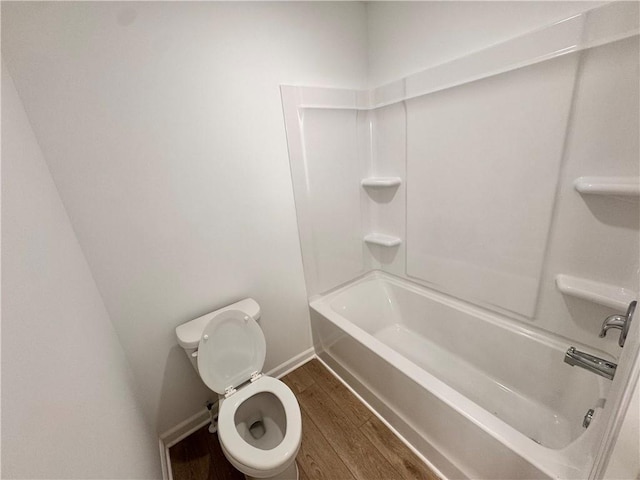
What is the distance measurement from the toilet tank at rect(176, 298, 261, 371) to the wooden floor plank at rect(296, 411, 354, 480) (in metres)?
0.69

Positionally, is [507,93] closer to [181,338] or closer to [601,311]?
[601,311]

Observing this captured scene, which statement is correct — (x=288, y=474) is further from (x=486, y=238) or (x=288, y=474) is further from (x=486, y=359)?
(x=486, y=238)

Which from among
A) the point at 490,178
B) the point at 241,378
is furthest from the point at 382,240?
the point at 241,378

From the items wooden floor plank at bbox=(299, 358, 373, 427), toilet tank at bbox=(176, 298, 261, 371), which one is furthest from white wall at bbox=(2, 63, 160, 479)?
wooden floor plank at bbox=(299, 358, 373, 427)

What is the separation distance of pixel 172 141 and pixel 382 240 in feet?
4.77

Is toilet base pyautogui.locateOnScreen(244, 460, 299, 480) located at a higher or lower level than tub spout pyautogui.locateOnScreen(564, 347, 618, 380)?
lower

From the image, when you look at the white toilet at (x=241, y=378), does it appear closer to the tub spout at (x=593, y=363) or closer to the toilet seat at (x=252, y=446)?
the toilet seat at (x=252, y=446)

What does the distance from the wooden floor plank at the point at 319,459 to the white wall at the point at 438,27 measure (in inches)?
82.2

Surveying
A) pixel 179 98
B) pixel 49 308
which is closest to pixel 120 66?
pixel 179 98

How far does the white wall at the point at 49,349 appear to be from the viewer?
404 mm

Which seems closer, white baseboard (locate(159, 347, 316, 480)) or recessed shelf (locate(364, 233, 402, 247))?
white baseboard (locate(159, 347, 316, 480))

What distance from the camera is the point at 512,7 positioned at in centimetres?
105

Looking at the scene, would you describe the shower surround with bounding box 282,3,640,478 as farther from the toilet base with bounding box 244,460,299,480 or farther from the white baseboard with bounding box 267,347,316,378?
the toilet base with bounding box 244,460,299,480

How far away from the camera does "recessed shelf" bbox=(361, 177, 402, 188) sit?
1.74 m
